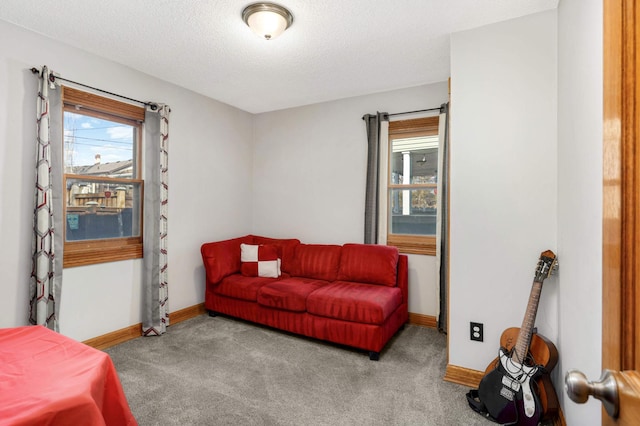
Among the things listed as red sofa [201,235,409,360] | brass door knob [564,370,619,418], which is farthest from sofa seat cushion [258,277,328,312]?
brass door knob [564,370,619,418]

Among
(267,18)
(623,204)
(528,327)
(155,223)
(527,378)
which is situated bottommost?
(527,378)

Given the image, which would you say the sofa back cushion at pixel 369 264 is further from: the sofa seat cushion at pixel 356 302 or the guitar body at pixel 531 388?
the guitar body at pixel 531 388

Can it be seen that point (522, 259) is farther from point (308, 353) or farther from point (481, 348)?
point (308, 353)

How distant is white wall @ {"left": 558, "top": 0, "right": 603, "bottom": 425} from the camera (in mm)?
1315

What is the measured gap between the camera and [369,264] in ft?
11.0

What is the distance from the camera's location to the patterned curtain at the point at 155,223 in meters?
3.21

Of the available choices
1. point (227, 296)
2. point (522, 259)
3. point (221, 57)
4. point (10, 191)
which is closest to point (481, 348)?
point (522, 259)

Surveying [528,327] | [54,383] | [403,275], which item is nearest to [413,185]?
[403,275]

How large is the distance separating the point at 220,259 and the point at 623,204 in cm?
357

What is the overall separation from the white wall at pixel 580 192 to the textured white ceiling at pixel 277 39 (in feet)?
2.26

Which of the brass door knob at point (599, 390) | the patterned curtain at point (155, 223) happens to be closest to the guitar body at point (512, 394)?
the brass door knob at point (599, 390)

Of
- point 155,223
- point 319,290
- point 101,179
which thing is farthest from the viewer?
point 155,223

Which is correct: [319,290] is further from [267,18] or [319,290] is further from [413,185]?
[267,18]

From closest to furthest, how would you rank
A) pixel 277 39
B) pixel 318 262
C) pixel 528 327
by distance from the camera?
1. pixel 528 327
2. pixel 277 39
3. pixel 318 262
